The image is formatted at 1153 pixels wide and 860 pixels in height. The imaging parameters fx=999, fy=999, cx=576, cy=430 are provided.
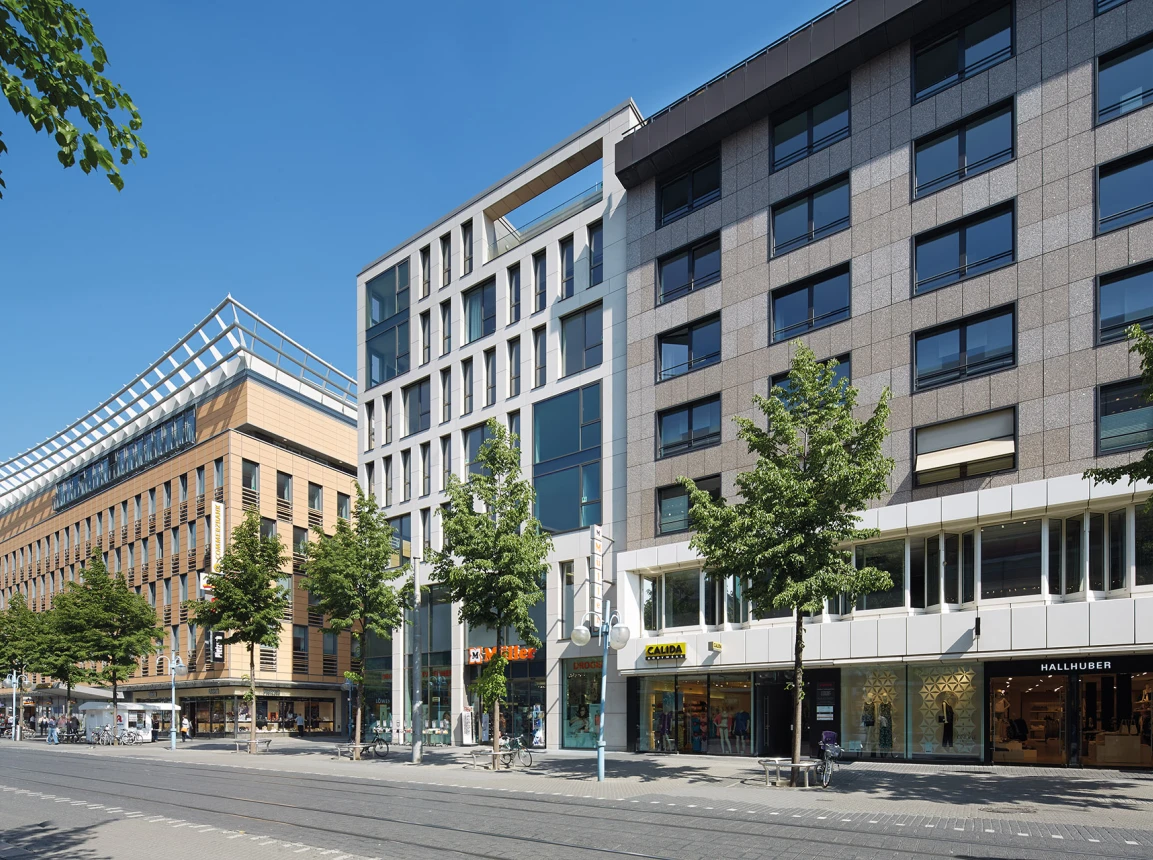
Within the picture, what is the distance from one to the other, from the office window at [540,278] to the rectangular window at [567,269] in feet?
2.85

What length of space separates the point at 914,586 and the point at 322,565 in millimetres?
21513

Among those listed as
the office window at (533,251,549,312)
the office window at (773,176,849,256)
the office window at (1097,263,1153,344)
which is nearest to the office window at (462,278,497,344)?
the office window at (533,251,549,312)

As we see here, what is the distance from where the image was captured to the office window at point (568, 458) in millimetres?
39844

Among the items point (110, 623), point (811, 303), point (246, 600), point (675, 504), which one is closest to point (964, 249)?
point (811, 303)

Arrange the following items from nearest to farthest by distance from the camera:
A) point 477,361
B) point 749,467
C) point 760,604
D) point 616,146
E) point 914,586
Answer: point 760,604
point 914,586
point 749,467
point 616,146
point 477,361

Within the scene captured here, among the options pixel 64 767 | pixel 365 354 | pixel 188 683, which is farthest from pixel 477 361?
pixel 188 683

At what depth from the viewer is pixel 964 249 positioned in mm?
29000

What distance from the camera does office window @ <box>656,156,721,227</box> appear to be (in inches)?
1441

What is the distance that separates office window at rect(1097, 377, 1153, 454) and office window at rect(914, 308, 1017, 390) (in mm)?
2786

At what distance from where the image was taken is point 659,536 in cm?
3616

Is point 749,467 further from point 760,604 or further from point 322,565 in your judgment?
point 322,565

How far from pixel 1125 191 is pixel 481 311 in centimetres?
2840

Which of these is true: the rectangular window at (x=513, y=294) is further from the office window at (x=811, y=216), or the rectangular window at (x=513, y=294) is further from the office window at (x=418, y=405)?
the office window at (x=811, y=216)

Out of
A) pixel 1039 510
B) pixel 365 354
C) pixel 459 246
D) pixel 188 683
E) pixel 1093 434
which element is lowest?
pixel 188 683
